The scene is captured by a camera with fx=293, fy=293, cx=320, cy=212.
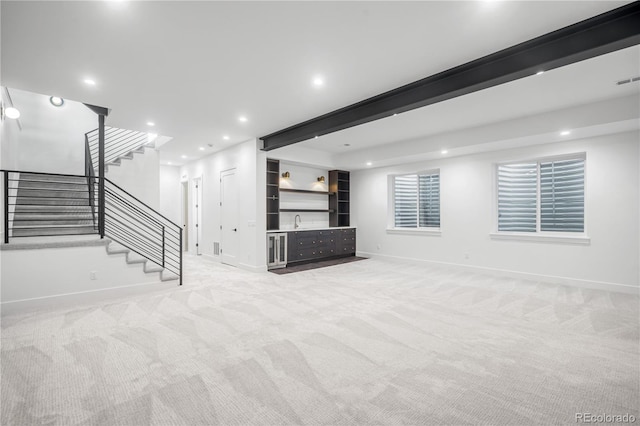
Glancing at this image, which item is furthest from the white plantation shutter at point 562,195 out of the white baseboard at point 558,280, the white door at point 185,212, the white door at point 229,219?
the white door at point 185,212

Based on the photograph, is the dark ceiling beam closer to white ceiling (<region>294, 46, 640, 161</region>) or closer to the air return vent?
white ceiling (<region>294, 46, 640, 161</region>)

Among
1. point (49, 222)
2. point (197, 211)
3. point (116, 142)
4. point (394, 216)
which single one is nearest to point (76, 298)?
point (49, 222)

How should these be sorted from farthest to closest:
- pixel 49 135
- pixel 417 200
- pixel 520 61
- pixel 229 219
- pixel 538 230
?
1. pixel 417 200
2. pixel 229 219
3. pixel 49 135
4. pixel 538 230
5. pixel 520 61

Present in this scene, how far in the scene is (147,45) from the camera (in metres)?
2.77

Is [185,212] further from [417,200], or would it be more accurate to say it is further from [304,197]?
[417,200]

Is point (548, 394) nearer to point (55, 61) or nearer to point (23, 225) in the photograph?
point (55, 61)

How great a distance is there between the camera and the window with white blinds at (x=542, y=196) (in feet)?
17.3

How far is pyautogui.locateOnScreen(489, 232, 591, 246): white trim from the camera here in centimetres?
501

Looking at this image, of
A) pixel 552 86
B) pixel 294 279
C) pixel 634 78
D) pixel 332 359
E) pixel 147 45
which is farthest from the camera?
pixel 294 279

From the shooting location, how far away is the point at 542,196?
5641 mm

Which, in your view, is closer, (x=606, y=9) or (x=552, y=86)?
(x=606, y=9)

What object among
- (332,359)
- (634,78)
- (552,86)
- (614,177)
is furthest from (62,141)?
(614,177)

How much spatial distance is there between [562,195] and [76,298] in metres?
8.15

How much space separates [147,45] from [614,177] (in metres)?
6.73
